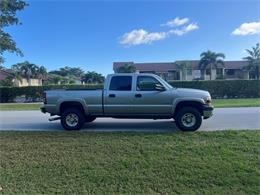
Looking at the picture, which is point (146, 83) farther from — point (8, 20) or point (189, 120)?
point (8, 20)

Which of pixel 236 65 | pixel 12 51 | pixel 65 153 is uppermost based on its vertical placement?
pixel 236 65

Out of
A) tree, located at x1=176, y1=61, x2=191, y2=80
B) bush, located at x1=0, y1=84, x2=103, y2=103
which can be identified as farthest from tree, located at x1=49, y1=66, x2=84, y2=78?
bush, located at x1=0, y1=84, x2=103, y2=103

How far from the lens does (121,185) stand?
653cm

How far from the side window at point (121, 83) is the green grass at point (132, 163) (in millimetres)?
1900

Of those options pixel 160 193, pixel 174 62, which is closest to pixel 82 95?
pixel 160 193

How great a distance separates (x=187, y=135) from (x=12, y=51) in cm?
591

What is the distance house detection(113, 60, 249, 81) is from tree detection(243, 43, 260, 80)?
1.68 meters

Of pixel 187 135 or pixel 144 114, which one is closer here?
pixel 187 135

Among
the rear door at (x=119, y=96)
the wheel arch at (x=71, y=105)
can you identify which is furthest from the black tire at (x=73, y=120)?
the rear door at (x=119, y=96)

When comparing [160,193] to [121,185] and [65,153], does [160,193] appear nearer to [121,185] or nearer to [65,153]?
[121,185]

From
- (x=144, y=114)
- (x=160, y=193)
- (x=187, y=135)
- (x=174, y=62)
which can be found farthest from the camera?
(x=174, y=62)

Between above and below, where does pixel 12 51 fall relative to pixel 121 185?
above

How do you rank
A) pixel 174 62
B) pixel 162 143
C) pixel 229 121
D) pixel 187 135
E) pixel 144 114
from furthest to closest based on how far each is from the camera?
pixel 174 62 → pixel 229 121 → pixel 144 114 → pixel 187 135 → pixel 162 143

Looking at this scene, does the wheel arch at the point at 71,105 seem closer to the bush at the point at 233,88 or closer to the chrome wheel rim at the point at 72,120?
the chrome wheel rim at the point at 72,120
